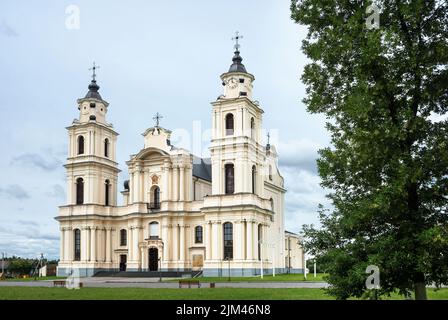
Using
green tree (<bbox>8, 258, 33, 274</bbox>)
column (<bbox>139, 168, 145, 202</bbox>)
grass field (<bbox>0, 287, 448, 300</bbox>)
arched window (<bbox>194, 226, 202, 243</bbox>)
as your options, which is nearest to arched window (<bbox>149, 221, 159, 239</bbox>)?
column (<bbox>139, 168, 145, 202</bbox>)

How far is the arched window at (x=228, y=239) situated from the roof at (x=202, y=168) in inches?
383

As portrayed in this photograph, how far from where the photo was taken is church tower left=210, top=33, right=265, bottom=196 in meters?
55.4

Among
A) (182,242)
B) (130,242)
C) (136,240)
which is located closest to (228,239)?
(182,242)

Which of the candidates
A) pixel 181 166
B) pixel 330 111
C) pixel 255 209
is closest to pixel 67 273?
pixel 181 166

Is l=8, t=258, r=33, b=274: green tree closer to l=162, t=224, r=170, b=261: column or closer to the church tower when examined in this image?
l=162, t=224, r=170, b=261: column

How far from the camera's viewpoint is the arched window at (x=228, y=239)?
55172mm

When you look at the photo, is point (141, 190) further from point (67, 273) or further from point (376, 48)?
point (376, 48)

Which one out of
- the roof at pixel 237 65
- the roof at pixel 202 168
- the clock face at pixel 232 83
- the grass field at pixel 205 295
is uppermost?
the roof at pixel 237 65

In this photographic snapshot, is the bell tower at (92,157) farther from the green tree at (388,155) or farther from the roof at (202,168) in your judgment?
the green tree at (388,155)

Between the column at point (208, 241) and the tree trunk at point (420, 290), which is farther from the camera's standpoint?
the column at point (208, 241)

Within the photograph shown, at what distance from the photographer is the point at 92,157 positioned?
63.9m

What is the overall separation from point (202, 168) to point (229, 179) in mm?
10692

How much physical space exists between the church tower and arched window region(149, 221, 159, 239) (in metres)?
8.79

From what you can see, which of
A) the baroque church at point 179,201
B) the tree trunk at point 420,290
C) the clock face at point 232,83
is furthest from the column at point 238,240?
the tree trunk at point 420,290
